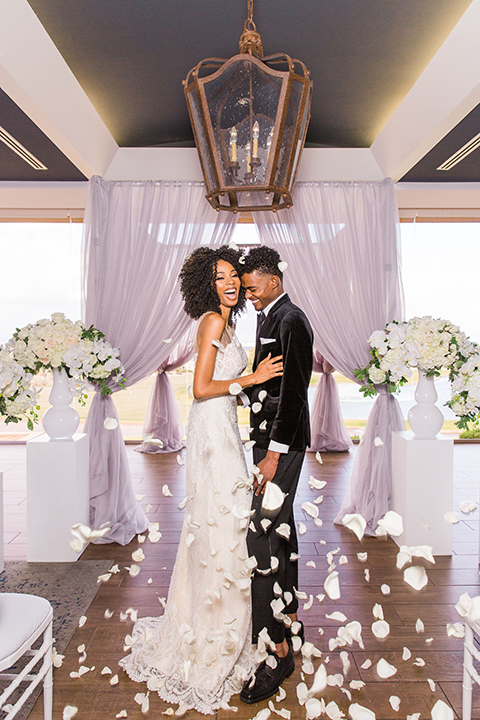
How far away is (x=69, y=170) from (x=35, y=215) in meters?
1.93

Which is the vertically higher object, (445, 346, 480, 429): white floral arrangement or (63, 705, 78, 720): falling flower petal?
(445, 346, 480, 429): white floral arrangement

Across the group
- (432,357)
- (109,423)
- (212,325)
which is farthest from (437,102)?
(109,423)

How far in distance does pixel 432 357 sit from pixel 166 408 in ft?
12.6

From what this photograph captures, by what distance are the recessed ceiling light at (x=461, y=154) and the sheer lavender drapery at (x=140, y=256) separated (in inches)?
68.5

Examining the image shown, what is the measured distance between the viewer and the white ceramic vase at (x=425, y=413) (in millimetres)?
3576

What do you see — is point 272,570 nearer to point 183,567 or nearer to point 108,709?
point 183,567

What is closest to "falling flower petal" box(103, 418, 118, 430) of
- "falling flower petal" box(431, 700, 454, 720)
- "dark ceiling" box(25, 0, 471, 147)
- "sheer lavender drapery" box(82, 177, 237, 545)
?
"falling flower petal" box(431, 700, 454, 720)

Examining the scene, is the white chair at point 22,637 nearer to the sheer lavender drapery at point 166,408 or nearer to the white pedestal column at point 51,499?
the white pedestal column at point 51,499

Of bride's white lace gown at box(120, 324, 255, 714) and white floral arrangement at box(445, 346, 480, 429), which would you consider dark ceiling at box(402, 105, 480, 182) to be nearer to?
white floral arrangement at box(445, 346, 480, 429)

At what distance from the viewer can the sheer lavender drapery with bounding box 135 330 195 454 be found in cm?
643

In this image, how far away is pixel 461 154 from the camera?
376cm

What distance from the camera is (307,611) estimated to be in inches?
109

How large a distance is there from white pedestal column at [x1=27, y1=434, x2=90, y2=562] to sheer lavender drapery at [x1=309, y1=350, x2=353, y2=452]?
3608mm

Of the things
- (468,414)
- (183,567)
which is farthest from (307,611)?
(468,414)
